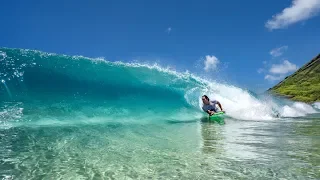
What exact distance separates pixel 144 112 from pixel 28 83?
674cm

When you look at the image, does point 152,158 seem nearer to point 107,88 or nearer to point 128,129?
point 128,129

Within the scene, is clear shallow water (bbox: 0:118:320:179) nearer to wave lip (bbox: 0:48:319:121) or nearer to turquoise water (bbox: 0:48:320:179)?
turquoise water (bbox: 0:48:320:179)

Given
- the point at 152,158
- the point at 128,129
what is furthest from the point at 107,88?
the point at 152,158

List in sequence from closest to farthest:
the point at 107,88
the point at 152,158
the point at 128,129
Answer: the point at 152,158, the point at 128,129, the point at 107,88

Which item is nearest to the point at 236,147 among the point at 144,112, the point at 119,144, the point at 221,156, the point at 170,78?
the point at 221,156

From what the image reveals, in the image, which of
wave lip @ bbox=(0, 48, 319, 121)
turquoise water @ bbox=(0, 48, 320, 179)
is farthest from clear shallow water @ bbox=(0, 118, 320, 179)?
wave lip @ bbox=(0, 48, 319, 121)

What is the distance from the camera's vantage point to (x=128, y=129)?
12.8 metres

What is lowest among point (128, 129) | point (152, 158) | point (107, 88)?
point (152, 158)

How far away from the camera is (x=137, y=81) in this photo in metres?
24.8

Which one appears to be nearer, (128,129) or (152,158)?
(152,158)

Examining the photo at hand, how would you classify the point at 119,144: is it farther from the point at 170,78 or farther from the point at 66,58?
the point at 170,78

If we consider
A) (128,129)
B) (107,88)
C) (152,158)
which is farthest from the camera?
(107,88)

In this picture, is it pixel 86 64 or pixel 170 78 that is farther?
pixel 170 78

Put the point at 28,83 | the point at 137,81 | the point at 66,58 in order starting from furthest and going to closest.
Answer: the point at 137,81, the point at 66,58, the point at 28,83
